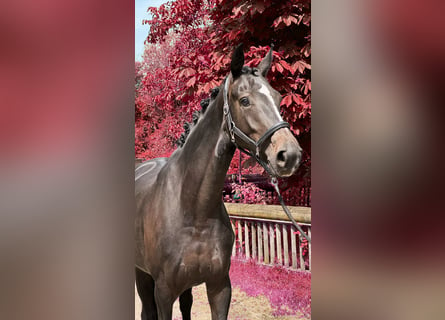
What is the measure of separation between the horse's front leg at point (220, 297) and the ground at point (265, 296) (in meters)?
2.03

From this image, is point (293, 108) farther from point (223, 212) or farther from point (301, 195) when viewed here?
point (223, 212)

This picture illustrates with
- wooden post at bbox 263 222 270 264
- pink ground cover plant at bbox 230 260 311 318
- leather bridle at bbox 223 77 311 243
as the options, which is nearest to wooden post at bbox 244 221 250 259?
pink ground cover plant at bbox 230 260 311 318

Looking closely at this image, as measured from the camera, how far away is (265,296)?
464 cm

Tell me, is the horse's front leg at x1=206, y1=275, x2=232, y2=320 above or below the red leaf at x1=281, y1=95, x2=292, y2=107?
below

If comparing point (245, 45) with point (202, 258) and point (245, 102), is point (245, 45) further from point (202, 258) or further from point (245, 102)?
point (202, 258)

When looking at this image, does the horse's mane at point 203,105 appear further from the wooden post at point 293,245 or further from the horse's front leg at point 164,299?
the wooden post at point 293,245

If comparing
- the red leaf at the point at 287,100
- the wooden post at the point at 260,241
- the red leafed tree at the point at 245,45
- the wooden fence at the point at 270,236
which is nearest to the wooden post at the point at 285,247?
the wooden fence at the point at 270,236

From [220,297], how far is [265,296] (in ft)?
7.98

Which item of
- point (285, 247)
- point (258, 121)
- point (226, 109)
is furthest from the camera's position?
point (285, 247)

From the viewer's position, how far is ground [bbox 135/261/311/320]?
14.1 feet

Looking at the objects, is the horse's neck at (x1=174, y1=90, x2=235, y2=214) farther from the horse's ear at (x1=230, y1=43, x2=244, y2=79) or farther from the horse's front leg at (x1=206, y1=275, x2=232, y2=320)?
the horse's front leg at (x1=206, y1=275, x2=232, y2=320)

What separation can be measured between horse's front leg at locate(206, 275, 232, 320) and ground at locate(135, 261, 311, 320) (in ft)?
6.65

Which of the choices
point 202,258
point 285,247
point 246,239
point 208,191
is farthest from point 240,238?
point 208,191
